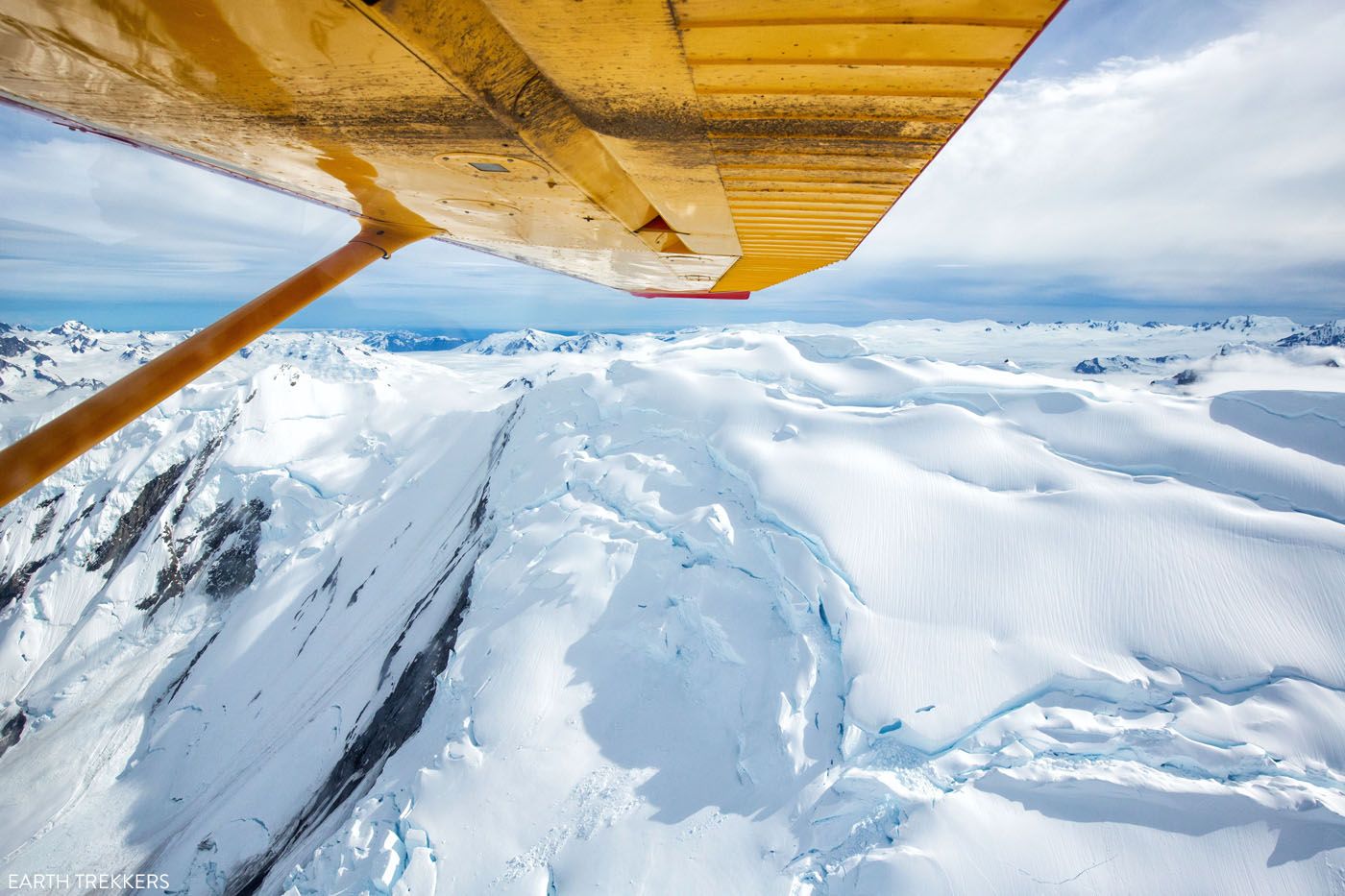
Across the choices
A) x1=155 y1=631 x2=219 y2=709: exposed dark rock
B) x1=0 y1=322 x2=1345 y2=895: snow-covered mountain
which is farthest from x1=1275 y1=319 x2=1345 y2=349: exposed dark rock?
x1=155 y1=631 x2=219 y2=709: exposed dark rock

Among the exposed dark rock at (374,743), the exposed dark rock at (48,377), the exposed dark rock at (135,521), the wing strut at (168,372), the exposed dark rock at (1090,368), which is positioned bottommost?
the exposed dark rock at (48,377)

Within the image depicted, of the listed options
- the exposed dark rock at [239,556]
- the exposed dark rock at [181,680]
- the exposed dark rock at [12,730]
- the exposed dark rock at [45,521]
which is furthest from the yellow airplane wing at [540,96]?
the exposed dark rock at [45,521]

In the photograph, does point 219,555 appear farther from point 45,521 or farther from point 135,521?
point 45,521

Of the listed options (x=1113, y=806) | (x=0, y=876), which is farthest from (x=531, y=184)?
(x=0, y=876)

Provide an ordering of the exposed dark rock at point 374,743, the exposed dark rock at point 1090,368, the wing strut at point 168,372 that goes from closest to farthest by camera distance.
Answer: the wing strut at point 168,372 → the exposed dark rock at point 374,743 → the exposed dark rock at point 1090,368

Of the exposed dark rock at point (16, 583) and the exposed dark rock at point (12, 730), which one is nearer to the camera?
the exposed dark rock at point (12, 730)

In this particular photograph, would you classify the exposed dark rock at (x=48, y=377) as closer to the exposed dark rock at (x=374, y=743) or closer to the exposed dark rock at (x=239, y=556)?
the exposed dark rock at (x=239, y=556)

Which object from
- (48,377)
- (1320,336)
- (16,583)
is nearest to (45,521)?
(16,583)

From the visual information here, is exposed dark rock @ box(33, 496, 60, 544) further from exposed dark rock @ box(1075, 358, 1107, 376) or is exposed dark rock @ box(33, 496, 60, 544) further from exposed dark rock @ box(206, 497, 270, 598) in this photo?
exposed dark rock @ box(1075, 358, 1107, 376)
